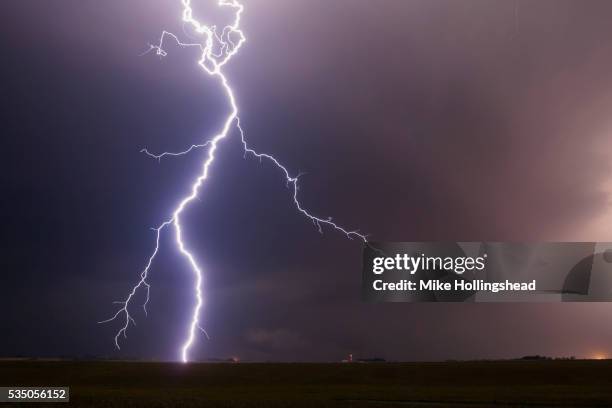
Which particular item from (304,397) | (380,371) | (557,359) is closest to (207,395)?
(304,397)

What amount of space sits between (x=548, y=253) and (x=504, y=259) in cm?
186

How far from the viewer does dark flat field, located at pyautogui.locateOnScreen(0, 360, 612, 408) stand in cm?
2488

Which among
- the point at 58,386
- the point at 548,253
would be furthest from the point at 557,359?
the point at 58,386

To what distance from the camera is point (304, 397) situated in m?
25.9

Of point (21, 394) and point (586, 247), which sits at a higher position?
point (586, 247)

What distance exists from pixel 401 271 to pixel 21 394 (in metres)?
15.4

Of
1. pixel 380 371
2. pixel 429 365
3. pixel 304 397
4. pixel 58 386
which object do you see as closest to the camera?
pixel 304 397

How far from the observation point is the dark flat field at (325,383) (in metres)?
24.9

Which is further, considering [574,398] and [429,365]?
[429,365]

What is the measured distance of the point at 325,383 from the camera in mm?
32500

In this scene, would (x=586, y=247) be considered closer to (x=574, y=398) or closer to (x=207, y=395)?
(x=574, y=398)

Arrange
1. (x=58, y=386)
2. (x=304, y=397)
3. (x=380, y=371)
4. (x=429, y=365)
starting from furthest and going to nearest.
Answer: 1. (x=429, y=365)
2. (x=380, y=371)
3. (x=58, y=386)
4. (x=304, y=397)

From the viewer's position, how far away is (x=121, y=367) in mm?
38938

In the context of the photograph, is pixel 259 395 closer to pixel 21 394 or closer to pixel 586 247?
pixel 21 394
